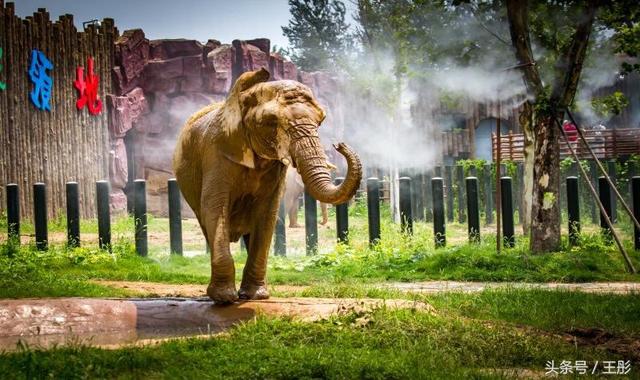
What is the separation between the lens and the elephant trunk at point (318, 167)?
18.8 ft

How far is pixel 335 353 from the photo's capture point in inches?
192

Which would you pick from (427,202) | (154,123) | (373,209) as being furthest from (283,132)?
(154,123)

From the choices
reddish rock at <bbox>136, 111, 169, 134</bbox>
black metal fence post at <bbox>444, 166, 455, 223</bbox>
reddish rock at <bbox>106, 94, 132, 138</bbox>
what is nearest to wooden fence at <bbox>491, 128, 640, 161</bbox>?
black metal fence post at <bbox>444, 166, 455, 223</bbox>

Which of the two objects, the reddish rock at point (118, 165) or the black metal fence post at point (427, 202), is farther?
the black metal fence post at point (427, 202)

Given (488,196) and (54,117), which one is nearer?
(54,117)

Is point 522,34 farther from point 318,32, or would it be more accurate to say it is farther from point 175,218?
point 318,32

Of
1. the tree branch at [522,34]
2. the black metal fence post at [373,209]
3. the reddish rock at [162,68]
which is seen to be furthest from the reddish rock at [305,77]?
the tree branch at [522,34]

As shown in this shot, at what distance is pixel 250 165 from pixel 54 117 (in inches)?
487

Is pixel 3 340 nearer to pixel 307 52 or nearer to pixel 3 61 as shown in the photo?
pixel 3 61

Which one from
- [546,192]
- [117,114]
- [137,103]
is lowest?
[546,192]

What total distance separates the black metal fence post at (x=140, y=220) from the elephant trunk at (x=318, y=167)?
5744mm

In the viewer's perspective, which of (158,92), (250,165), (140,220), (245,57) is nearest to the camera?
(250,165)

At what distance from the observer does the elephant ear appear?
261 inches

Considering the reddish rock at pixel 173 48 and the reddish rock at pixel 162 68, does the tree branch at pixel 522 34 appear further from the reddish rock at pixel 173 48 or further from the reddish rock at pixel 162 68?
the reddish rock at pixel 173 48
